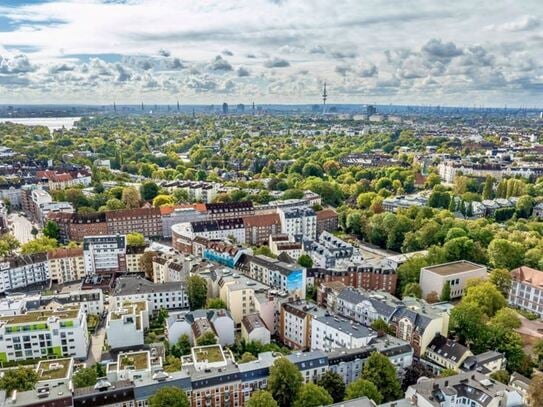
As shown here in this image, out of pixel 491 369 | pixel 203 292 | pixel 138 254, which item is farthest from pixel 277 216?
pixel 491 369

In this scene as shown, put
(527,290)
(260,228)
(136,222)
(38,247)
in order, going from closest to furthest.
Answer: (527,290), (38,247), (260,228), (136,222)

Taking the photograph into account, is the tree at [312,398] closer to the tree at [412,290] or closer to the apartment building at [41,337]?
the apartment building at [41,337]

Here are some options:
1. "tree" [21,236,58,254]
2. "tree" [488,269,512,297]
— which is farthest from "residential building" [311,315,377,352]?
"tree" [21,236,58,254]

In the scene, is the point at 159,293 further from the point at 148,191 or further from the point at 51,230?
the point at 148,191

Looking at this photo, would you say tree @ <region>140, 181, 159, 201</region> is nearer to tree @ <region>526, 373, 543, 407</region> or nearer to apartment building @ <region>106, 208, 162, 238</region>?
apartment building @ <region>106, 208, 162, 238</region>

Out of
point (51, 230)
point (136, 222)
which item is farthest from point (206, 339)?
point (51, 230)

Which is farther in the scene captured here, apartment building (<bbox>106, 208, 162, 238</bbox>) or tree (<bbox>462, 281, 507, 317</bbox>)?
apartment building (<bbox>106, 208, 162, 238</bbox>)
